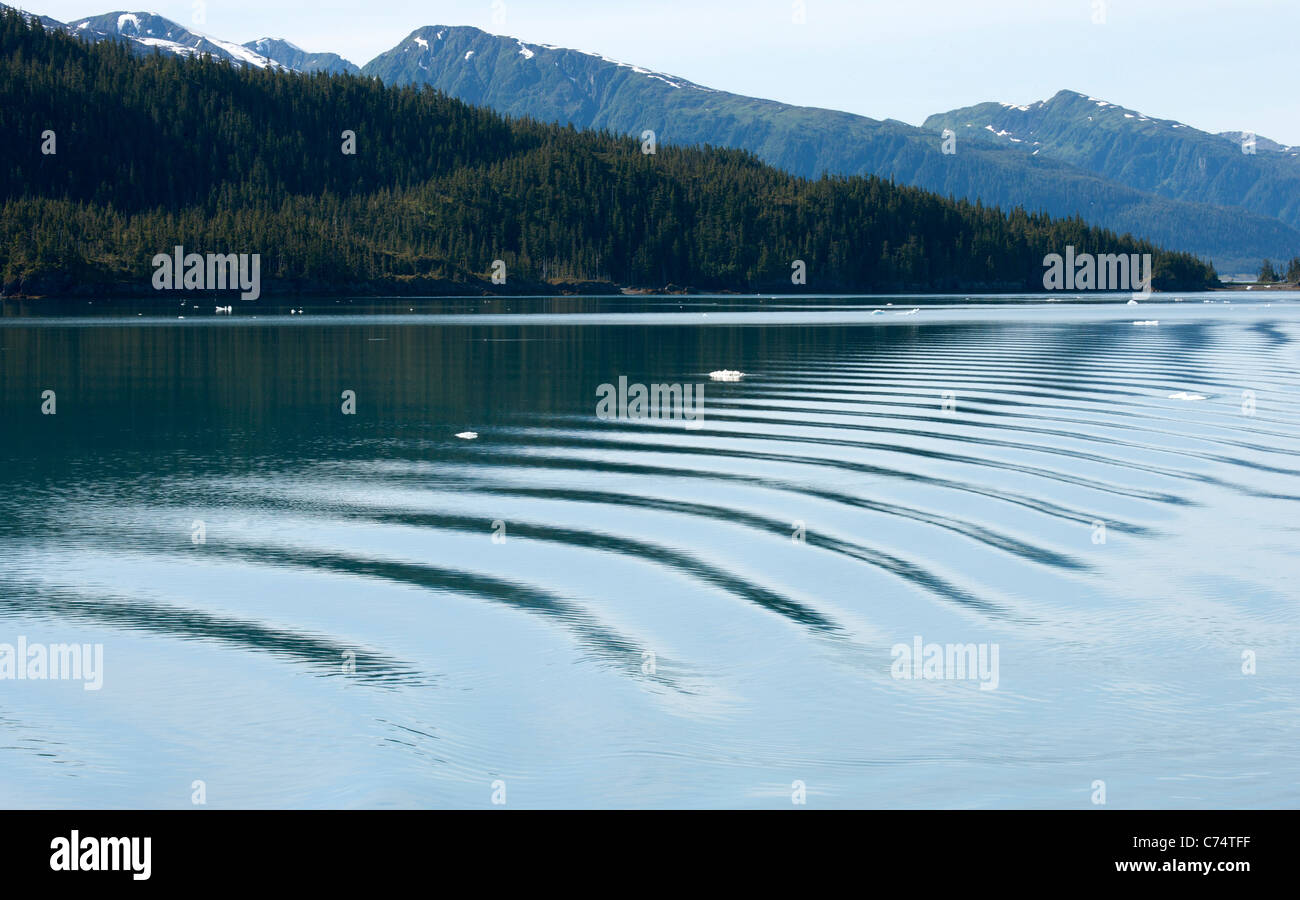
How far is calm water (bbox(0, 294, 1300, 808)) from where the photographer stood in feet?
43.9

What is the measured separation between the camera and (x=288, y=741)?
14.0m

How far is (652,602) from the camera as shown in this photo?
1941 centimetres

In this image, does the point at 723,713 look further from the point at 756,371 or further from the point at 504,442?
the point at 756,371

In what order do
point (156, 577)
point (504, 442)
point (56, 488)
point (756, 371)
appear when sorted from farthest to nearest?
point (756, 371), point (504, 442), point (56, 488), point (156, 577)

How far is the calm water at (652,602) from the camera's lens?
43.9 ft
